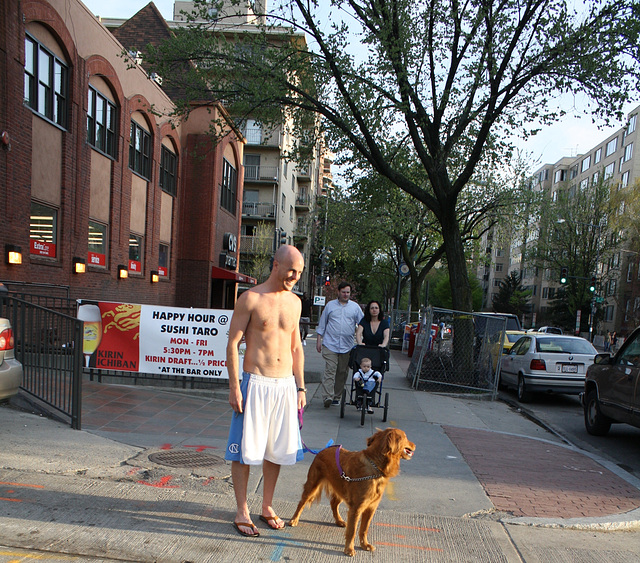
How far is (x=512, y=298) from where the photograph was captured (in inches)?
2936

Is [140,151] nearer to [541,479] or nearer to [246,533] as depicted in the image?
[541,479]

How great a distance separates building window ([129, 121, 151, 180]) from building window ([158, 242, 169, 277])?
3.66 m

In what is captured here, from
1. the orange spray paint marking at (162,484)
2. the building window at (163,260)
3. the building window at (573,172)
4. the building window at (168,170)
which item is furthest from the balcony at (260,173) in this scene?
Answer: the building window at (573,172)

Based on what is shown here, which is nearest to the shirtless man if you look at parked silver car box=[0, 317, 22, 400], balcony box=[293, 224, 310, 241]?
parked silver car box=[0, 317, 22, 400]

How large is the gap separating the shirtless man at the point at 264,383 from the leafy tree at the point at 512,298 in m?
75.6

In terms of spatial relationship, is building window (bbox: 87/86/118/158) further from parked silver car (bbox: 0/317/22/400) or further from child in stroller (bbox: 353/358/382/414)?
child in stroller (bbox: 353/358/382/414)

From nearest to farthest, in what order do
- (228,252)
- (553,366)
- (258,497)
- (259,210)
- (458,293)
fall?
(258,497)
(553,366)
(458,293)
(228,252)
(259,210)

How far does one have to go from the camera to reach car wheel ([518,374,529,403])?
11.7 meters

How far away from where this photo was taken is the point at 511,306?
74812 mm

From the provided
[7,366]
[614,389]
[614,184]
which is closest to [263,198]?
[614,184]

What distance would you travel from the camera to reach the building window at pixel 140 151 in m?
19.5

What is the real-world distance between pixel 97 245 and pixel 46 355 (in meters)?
11.6

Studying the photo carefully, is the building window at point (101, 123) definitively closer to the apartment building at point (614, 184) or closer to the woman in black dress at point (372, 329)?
the woman in black dress at point (372, 329)

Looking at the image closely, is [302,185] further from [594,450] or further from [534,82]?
[594,450]
